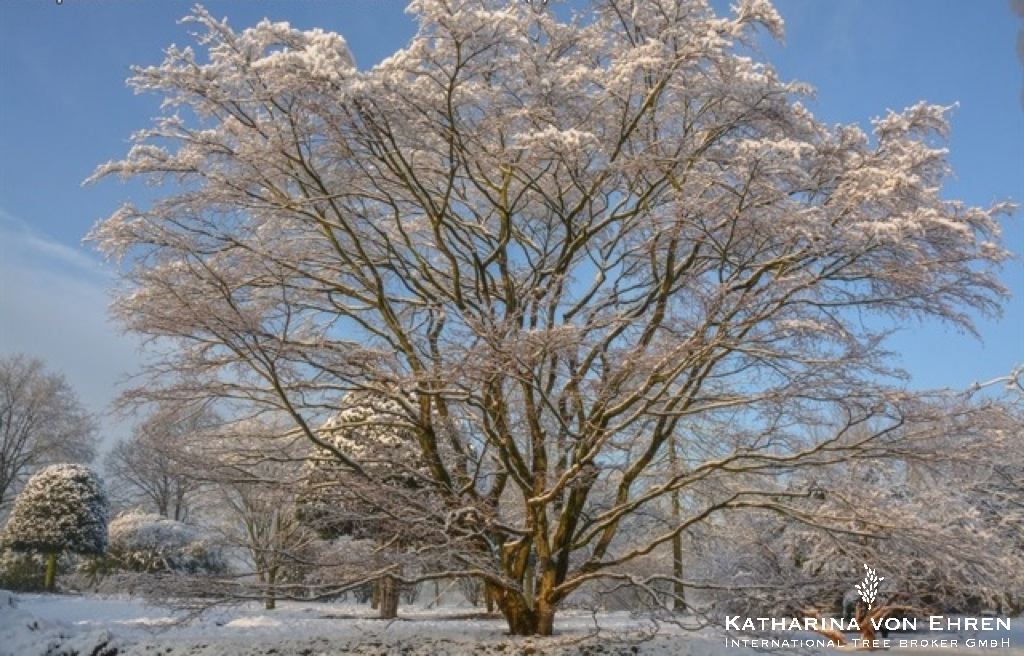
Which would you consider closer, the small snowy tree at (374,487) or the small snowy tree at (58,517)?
the small snowy tree at (374,487)

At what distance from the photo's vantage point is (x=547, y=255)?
10.0 metres

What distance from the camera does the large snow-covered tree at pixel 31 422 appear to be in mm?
25266

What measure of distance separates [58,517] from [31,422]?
26.4 ft

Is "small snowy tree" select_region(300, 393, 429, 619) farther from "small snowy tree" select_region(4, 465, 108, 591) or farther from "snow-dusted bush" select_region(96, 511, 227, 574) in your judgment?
"snow-dusted bush" select_region(96, 511, 227, 574)

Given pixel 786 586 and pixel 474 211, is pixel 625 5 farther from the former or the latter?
pixel 786 586

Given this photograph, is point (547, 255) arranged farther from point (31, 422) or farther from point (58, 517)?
point (31, 422)

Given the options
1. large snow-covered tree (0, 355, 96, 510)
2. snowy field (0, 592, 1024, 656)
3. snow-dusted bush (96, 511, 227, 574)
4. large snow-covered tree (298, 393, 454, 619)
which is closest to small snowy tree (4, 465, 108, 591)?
snow-dusted bush (96, 511, 227, 574)

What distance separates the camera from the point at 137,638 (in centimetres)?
894

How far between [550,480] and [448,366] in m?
2.09

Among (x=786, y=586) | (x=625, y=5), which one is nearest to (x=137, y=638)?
(x=786, y=586)

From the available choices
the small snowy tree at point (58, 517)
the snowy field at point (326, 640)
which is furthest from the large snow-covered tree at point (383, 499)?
the small snowy tree at point (58, 517)

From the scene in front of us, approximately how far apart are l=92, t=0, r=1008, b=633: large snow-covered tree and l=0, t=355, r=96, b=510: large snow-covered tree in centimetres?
1982

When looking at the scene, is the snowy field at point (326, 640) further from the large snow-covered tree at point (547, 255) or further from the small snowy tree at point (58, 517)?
the small snowy tree at point (58, 517)

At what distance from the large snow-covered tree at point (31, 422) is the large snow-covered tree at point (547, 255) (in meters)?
19.8
